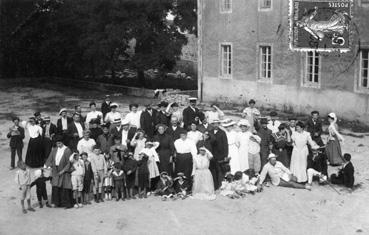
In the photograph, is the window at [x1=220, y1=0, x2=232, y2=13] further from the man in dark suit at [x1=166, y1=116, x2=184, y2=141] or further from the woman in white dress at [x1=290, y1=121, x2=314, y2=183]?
the woman in white dress at [x1=290, y1=121, x2=314, y2=183]

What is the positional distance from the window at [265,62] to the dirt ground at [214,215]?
10.0 meters

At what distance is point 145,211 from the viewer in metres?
10.9

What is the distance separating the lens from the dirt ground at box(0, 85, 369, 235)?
992cm

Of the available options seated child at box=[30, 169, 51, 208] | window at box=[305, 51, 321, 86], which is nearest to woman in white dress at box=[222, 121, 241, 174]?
seated child at box=[30, 169, 51, 208]

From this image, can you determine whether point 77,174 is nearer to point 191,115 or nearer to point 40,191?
point 40,191

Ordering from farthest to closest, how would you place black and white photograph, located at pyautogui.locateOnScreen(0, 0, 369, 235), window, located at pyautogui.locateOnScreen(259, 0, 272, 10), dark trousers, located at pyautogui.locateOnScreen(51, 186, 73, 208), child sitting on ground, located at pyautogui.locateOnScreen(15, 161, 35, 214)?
window, located at pyautogui.locateOnScreen(259, 0, 272, 10) < dark trousers, located at pyautogui.locateOnScreen(51, 186, 73, 208) < child sitting on ground, located at pyautogui.locateOnScreen(15, 161, 35, 214) < black and white photograph, located at pyautogui.locateOnScreen(0, 0, 369, 235)

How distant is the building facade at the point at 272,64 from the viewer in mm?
18703

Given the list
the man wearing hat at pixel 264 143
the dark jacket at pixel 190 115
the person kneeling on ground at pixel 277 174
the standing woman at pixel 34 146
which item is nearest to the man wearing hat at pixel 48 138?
the standing woman at pixel 34 146

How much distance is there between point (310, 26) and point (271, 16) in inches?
92.6

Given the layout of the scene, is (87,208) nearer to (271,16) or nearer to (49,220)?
(49,220)

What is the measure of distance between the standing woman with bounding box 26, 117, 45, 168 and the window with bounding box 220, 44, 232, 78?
1173 centimetres

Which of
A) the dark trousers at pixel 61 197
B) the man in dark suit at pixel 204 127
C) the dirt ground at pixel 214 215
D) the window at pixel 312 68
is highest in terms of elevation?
the window at pixel 312 68

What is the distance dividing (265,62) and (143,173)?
1213cm

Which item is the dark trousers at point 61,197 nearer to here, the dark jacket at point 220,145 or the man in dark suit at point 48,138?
the man in dark suit at point 48,138
